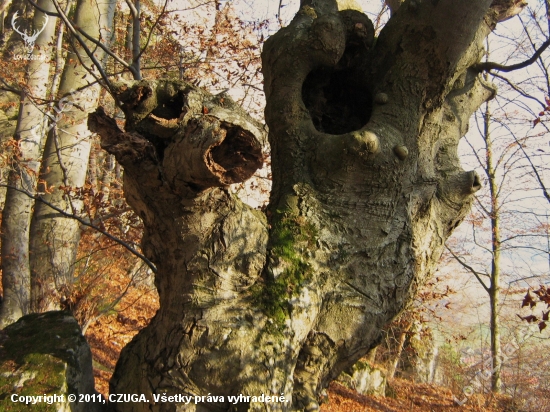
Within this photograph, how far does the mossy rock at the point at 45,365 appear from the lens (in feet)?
6.63

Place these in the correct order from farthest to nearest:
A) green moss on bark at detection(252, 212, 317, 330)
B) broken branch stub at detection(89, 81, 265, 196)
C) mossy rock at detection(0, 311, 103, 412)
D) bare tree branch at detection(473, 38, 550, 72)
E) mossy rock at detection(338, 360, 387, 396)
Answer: mossy rock at detection(338, 360, 387, 396) → bare tree branch at detection(473, 38, 550, 72) → green moss on bark at detection(252, 212, 317, 330) → mossy rock at detection(0, 311, 103, 412) → broken branch stub at detection(89, 81, 265, 196)

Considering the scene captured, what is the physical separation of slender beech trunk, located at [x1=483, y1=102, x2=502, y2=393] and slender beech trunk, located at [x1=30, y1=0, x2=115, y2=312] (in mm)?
7589

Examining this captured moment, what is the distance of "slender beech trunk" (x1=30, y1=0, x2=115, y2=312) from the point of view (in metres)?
4.97

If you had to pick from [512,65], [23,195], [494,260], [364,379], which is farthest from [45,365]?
[494,260]

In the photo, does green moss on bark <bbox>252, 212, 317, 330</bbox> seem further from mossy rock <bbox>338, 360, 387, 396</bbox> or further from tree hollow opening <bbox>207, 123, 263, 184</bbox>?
mossy rock <bbox>338, 360, 387, 396</bbox>

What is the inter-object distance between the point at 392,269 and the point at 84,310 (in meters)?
3.93

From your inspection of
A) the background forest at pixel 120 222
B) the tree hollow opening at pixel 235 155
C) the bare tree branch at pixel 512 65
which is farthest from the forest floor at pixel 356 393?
the bare tree branch at pixel 512 65

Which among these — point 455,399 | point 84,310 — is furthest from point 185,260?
point 455,399

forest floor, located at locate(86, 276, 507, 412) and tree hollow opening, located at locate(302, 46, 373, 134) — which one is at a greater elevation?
tree hollow opening, located at locate(302, 46, 373, 134)

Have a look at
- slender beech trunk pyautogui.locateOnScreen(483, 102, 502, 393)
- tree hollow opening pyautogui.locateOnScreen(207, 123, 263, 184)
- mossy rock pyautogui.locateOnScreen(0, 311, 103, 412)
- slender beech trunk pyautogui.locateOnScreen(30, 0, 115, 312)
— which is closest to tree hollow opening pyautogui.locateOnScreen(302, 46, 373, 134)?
tree hollow opening pyautogui.locateOnScreen(207, 123, 263, 184)

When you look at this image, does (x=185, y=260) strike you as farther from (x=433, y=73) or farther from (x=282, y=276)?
(x=433, y=73)

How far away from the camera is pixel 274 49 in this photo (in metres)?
3.19

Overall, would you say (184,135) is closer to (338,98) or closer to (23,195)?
(338,98)

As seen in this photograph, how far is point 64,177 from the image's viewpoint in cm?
490
